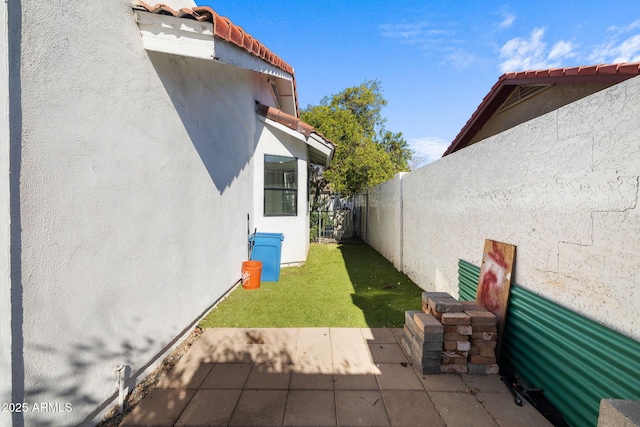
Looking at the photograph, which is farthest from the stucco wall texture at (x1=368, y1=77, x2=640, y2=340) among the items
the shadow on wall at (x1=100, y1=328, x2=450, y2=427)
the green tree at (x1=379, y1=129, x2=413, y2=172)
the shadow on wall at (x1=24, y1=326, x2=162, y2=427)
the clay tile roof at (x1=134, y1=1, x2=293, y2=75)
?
the green tree at (x1=379, y1=129, x2=413, y2=172)

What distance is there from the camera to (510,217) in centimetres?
322

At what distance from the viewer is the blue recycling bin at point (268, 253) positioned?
6.62 metres

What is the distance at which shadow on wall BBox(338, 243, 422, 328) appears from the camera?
15.3 ft

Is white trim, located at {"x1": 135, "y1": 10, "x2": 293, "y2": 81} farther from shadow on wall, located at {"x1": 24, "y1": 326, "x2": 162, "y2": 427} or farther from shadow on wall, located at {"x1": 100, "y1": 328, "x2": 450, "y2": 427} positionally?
shadow on wall, located at {"x1": 100, "y1": 328, "x2": 450, "y2": 427}

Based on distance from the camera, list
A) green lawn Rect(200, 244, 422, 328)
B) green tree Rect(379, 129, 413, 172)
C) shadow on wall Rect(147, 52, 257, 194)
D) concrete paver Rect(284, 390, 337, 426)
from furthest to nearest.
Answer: green tree Rect(379, 129, 413, 172) → green lawn Rect(200, 244, 422, 328) → shadow on wall Rect(147, 52, 257, 194) → concrete paver Rect(284, 390, 337, 426)

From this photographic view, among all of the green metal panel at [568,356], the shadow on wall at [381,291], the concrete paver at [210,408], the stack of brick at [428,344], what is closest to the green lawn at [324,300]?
the shadow on wall at [381,291]

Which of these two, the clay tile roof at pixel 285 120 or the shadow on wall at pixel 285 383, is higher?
the clay tile roof at pixel 285 120

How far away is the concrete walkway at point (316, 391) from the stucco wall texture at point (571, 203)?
1275 millimetres

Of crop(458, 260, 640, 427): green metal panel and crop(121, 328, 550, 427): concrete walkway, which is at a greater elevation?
crop(458, 260, 640, 427): green metal panel

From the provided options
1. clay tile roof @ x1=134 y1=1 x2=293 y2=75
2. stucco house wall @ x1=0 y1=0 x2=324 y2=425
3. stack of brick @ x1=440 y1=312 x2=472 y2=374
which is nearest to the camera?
stucco house wall @ x1=0 y1=0 x2=324 y2=425

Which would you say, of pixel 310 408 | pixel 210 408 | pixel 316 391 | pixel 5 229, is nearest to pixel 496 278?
pixel 316 391

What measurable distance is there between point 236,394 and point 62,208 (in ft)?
7.65

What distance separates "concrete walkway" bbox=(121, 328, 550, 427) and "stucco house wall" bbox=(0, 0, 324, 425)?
56cm

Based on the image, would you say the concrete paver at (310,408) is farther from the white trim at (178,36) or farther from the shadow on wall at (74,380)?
the white trim at (178,36)
